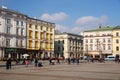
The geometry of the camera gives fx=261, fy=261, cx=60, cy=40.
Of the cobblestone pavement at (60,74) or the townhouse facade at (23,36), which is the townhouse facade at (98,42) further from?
the cobblestone pavement at (60,74)

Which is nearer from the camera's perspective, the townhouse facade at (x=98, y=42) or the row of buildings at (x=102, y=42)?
the row of buildings at (x=102, y=42)

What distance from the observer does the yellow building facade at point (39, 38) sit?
265 ft

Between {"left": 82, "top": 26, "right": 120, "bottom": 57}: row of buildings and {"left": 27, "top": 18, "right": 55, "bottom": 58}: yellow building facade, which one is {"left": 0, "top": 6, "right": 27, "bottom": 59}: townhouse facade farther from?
{"left": 82, "top": 26, "right": 120, "bottom": 57}: row of buildings

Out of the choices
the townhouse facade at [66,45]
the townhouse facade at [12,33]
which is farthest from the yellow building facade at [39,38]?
the townhouse facade at [66,45]

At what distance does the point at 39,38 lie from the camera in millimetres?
84438

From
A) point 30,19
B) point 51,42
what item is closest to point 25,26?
point 30,19

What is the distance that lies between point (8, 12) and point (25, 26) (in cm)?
828

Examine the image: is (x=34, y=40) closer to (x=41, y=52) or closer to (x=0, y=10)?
(x=41, y=52)

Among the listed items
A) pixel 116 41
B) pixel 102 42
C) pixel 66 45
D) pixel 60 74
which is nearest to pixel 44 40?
pixel 66 45

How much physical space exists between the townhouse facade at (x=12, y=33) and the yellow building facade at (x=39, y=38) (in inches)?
109

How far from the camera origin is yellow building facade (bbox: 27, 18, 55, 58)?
8088cm

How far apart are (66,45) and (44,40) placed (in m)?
21.5

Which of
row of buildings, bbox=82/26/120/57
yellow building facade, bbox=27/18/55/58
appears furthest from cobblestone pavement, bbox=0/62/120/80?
row of buildings, bbox=82/26/120/57

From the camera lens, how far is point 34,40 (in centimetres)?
8225
